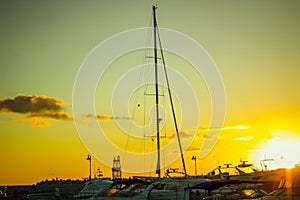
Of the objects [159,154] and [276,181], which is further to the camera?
[159,154]

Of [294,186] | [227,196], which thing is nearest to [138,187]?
[227,196]

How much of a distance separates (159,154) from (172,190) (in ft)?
27.0

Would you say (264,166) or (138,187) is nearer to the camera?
(138,187)

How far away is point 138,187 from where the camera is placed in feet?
147

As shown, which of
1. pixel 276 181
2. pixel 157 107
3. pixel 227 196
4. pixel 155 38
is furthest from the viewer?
pixel 155 38

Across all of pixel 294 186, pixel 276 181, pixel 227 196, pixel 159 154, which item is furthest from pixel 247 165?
pixel 294 186

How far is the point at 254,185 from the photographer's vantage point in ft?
145

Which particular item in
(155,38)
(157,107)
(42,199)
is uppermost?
(155,38)

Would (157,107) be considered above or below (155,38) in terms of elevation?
below

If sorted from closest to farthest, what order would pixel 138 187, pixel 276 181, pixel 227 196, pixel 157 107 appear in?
pixel 227 196 → pixel 276 181 → pixel 138 187 → pixel 157 107

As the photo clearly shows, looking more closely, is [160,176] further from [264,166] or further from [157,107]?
[264,166]

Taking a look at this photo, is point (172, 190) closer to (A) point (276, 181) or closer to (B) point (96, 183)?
(A) point (276, 181)

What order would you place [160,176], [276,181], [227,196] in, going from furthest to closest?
[160,176] < [276,181] < [227,196]

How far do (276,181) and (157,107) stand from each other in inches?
645
